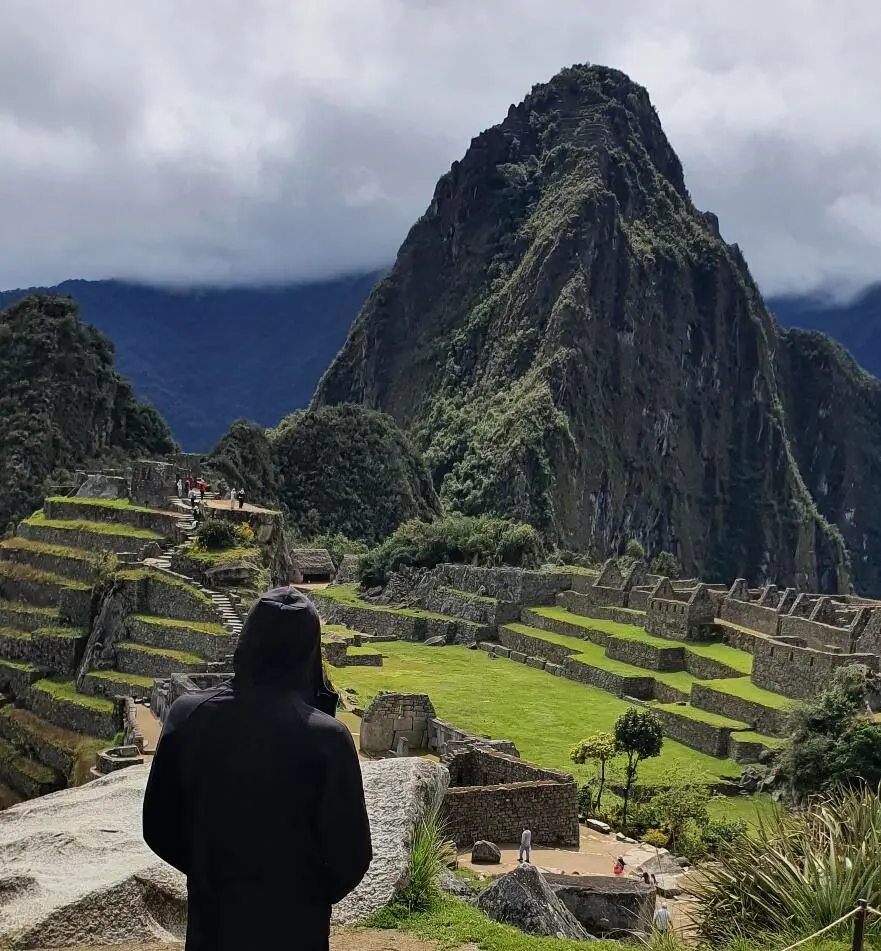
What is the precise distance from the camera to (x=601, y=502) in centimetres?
12712

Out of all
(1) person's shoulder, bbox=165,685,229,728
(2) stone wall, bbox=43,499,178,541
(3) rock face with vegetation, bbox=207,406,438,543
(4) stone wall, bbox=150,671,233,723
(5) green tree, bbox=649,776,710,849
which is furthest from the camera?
(3) rock face with vegetation, bbox=207,406,438,543

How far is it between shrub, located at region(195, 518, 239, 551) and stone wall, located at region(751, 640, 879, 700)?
14.5m

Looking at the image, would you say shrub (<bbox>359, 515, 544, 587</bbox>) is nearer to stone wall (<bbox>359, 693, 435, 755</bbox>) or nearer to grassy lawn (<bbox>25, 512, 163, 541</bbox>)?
grassy lawn (<bbox>25, 512, 163, 541</bbox>)

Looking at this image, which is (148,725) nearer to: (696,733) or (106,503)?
(106,503)

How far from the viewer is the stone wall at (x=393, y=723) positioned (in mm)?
18297

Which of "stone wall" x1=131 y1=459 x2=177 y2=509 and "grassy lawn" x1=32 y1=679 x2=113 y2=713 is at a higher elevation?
"stone wall" x1=131 y1=459 x2=177 y2=509

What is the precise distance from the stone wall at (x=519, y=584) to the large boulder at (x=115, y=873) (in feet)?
134

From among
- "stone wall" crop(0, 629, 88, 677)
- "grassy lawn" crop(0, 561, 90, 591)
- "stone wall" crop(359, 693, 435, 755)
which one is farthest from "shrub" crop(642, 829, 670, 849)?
"grassy lawn" crop(0, 561, 90, 591)

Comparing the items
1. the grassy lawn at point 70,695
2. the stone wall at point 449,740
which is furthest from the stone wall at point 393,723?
the grassy lawn at point 70,695

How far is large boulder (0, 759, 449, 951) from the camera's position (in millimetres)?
6555

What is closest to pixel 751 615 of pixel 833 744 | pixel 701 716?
pixel 701 716

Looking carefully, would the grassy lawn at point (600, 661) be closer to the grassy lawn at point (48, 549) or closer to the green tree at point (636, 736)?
the green tree at point (636, 736)

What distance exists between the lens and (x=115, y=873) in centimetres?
689

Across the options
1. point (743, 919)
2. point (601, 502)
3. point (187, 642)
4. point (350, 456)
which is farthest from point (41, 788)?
point (601, 502)
